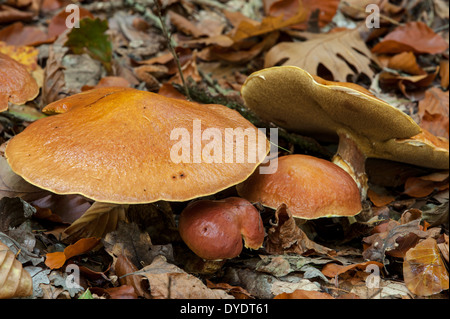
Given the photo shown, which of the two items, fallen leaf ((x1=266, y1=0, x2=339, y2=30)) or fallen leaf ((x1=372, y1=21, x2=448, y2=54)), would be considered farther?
fallen leaf ((x1=266, y1=0, x2=339, y2=30))

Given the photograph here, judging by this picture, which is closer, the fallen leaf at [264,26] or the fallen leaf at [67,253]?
the fallen leaf at [67,253]

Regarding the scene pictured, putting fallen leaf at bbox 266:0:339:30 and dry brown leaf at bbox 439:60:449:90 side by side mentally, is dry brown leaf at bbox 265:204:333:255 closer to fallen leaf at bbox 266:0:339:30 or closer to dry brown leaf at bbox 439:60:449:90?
dry brown leaf at bbox 439:60:449:90

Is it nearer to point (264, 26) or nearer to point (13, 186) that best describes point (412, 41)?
point (264, 26)

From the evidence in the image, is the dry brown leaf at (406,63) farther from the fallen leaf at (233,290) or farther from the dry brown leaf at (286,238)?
the fallen leaf at (233,290)

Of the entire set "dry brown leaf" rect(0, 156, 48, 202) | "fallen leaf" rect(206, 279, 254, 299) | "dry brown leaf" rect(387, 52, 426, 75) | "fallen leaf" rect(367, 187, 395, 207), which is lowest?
"fallen leaf" rect(367, 187, 395, 207)

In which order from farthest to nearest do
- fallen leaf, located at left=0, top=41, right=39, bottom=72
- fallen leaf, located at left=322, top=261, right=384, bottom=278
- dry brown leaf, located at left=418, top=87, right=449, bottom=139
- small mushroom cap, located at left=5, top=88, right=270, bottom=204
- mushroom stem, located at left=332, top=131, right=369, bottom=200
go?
fallen leaf, located at left=0, top=41, right=39, bottom=72
dry brown leaf, located at left=418, top=87, right=449, bottom=139
mushroom stem, located at left=332, top=131, right=369, bottom=200
fallen leaf, located at left=322, top=261, right=384, bottom=278
small mushroom cap, located at left=5, top=88, right=270, bottom=204

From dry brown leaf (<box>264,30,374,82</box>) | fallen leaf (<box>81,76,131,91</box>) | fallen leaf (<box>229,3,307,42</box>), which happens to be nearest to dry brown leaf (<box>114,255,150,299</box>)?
fallen leaf (<box>81,76,131,91</box>)

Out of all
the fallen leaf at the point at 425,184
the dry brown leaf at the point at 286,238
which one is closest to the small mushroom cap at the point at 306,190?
the dry brown leaf at the point at 286,238

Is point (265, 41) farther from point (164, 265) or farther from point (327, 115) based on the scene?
point (164, 265)
